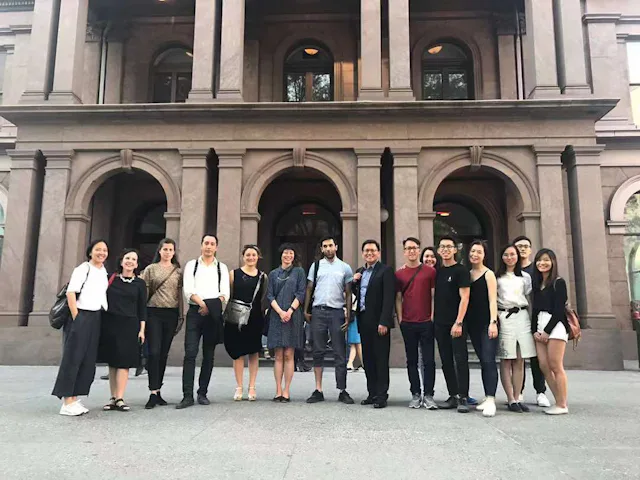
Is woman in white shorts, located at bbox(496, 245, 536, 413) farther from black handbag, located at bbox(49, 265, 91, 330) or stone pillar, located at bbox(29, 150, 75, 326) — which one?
stone pillar, located at bbox(29, 150, 75, 326)

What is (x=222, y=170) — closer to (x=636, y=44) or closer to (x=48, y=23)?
(x=48, y=23)

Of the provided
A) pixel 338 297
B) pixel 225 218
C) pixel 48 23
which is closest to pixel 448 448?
pixel 338 297

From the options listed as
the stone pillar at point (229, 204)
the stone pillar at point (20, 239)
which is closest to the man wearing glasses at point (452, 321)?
the stone pillar at point (229, 204)

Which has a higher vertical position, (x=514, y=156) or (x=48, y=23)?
(x=48, y=23)

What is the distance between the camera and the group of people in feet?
20.2

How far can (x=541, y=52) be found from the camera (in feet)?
43.9

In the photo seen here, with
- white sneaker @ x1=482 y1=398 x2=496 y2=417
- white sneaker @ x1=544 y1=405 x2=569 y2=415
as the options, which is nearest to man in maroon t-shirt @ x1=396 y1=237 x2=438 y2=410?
white sneaker @ x1=482 y1=398 x2=496 y2=417

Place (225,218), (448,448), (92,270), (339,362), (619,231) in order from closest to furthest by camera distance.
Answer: (448,448), (92,270), (339,362), (225,218), (619,231)

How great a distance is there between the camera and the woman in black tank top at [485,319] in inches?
243

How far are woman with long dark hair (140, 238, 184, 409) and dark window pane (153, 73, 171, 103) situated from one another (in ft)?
38.3

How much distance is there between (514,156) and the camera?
13070mm

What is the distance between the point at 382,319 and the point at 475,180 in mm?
10889

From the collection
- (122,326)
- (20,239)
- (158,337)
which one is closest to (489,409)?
(158,337)

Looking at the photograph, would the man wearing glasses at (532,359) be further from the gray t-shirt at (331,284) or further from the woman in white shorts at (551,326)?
the gray t-shirt at (331,284)
